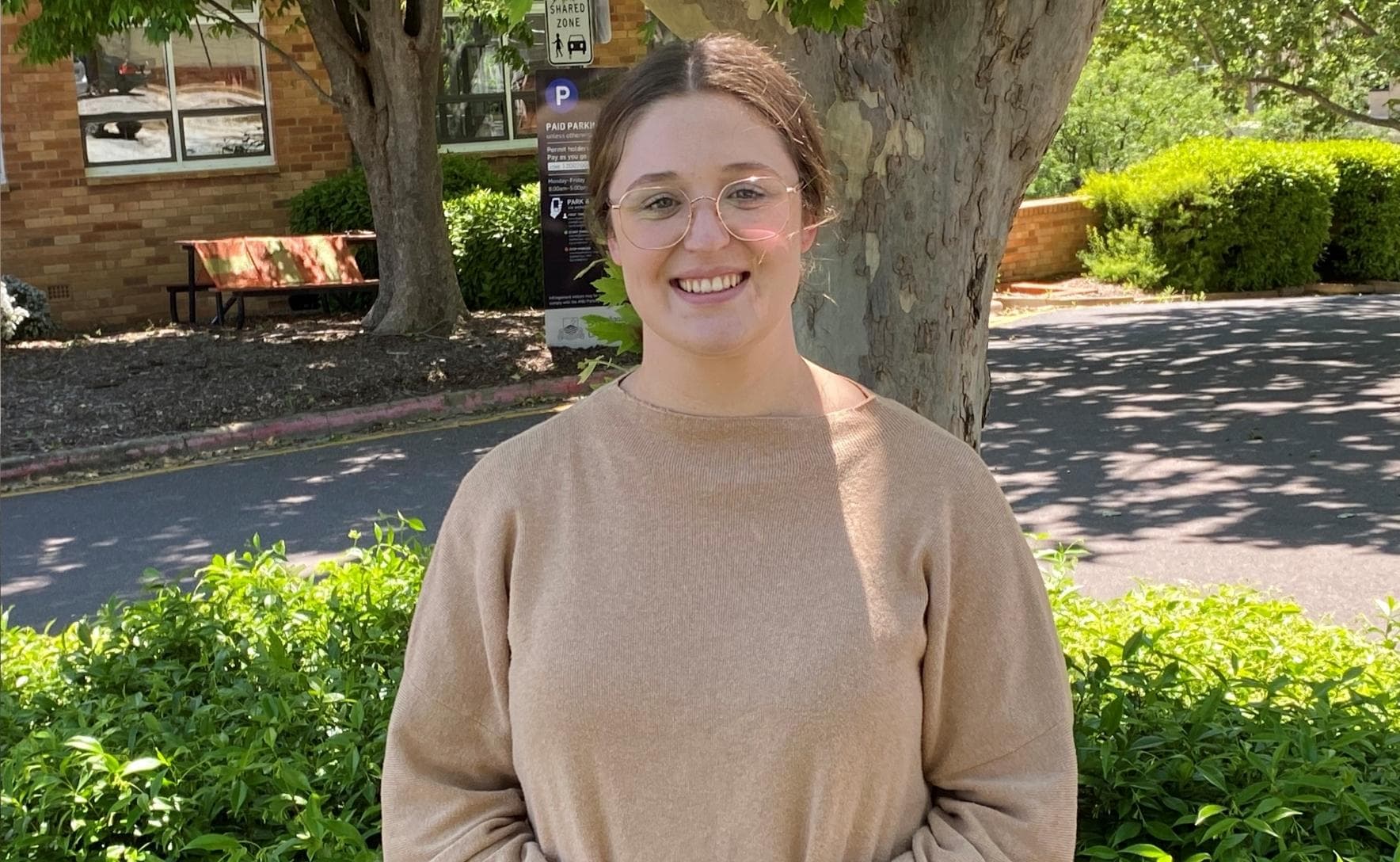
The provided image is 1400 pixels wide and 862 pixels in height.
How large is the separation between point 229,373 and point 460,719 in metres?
12.3

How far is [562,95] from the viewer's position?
1361 centimetres

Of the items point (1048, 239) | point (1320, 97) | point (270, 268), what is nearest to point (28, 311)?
point (270, 268)

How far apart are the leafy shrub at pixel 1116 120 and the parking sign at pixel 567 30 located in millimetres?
14847

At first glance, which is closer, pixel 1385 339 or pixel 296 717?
pixel 296 717

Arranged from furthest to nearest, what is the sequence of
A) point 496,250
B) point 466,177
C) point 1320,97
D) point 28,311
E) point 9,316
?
point 466,177 < point 1320,97 < point 496,250 < point 28,311 < point 9,316

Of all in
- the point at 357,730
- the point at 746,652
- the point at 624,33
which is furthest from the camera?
the point at 624,33

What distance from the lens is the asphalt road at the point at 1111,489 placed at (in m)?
7.51

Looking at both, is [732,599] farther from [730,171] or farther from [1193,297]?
[1193,297]

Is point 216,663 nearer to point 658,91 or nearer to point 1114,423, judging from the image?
point 658,91

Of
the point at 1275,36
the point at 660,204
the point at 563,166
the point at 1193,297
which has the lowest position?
the point at 1193,297

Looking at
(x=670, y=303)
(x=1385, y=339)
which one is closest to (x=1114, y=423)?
(x=1385, y=339)

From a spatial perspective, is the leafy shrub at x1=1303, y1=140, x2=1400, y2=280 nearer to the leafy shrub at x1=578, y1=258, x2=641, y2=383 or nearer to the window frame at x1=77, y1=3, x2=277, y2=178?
the window frame at x1=77, y1=3, x2=277, y2=178

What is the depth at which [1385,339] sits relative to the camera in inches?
584

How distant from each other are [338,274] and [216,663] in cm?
1355
